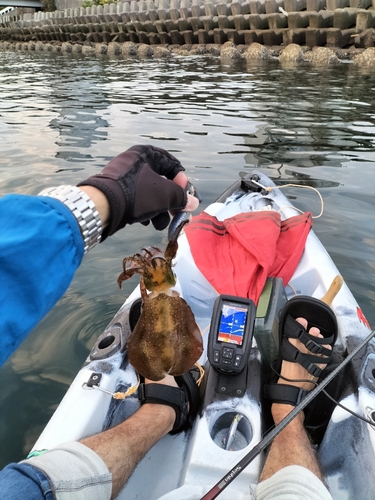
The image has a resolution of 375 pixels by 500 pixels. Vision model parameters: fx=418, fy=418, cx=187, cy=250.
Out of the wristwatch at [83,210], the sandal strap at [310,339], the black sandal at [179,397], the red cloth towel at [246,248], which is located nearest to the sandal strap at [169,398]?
the black sandal at [179,397]

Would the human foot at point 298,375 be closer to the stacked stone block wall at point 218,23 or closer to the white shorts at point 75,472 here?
the white shorts at point 75,472

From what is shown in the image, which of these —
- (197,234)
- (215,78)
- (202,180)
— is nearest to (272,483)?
(197,234)

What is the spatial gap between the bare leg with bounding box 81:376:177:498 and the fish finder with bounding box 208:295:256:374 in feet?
1.17

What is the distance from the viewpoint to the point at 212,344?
2.43m

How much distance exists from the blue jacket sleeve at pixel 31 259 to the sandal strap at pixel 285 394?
4.99ft

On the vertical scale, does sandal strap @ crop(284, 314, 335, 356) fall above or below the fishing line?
above

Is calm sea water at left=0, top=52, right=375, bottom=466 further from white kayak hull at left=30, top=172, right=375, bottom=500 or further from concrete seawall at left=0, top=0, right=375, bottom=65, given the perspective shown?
concrete seawall at left=0, top=0, right=375, bottom=65

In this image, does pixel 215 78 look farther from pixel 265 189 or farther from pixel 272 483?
pixel 272 483

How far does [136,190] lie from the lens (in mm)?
1601

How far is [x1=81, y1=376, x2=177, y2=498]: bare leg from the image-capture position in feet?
6.10

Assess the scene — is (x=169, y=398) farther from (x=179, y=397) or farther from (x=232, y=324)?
(x=232, y=324)

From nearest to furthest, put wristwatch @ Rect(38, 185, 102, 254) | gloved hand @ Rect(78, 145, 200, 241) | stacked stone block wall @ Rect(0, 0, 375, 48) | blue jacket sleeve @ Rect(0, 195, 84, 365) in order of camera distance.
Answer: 1. blue jacket sleeve @ Rect(0, 195, 84, 365)
2. wristwatch @ Rect(38, 185, 102, 254)
3. gloved hand @ Rect(78, 145, 200, 241)
4. stacked stone block wall @ Rect(0, 0, 375, 48)

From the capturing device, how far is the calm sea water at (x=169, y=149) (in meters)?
3.20

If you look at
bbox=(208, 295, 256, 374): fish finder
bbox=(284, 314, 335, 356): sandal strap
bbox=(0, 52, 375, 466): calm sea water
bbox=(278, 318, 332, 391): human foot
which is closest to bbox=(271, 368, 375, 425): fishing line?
bbox=(278, 318, 332, 391): human foot
